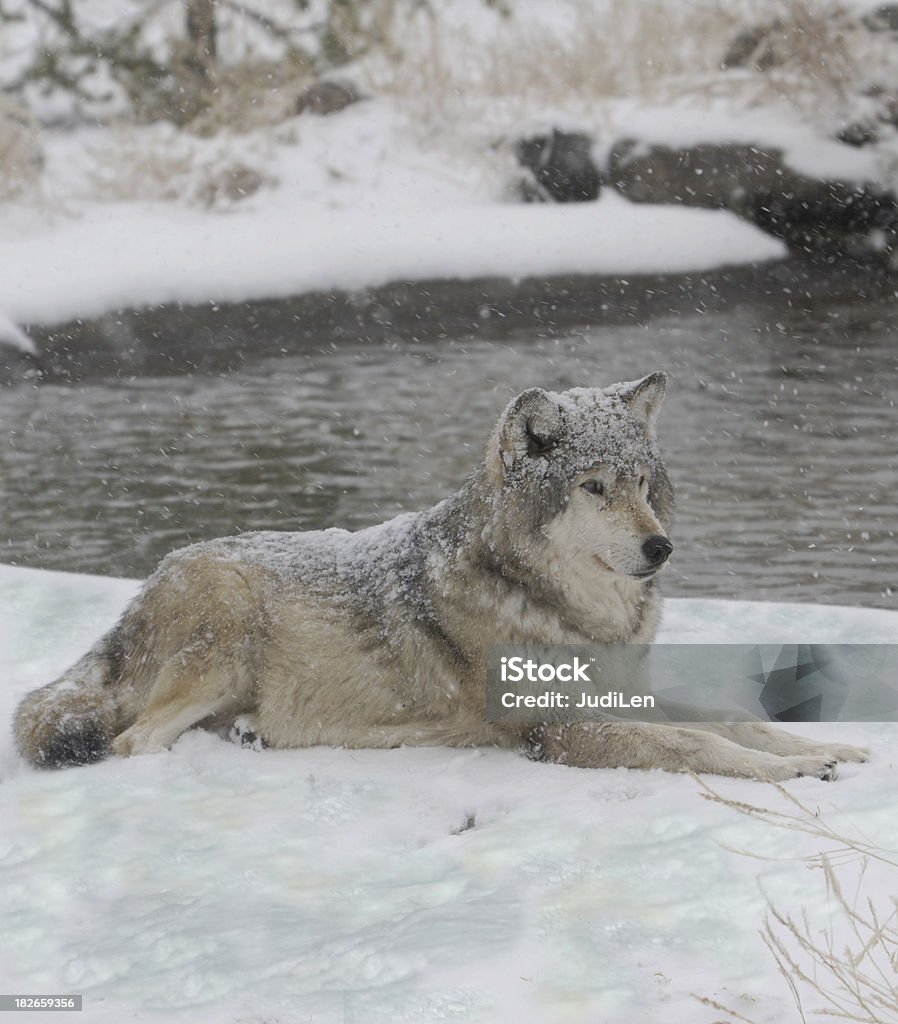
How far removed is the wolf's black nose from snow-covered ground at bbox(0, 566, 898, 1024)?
58 cm

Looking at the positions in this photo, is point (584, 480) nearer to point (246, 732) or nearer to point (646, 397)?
point (646, 397)

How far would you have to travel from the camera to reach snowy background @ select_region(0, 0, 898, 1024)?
2645 mm

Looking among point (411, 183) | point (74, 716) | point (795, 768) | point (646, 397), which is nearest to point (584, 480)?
point (646, 397)

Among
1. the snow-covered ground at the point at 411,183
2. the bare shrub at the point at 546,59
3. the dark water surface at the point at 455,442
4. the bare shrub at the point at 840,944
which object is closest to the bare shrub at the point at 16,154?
the snow-covered ground at the point at 411,183

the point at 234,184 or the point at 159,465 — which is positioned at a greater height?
the point at 234,184

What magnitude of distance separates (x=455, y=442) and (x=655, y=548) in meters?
5.54

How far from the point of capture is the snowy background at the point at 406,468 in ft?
8.68

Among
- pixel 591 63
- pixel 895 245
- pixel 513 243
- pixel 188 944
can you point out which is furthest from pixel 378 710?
pixel 591 63

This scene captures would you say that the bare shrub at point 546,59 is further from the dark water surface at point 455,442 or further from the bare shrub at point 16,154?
the dark water surface at point 455,442

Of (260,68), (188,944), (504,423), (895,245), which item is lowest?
(188,944)

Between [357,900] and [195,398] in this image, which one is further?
[195,398]

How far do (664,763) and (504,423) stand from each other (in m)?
1.05

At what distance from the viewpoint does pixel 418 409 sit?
9789 millimetres

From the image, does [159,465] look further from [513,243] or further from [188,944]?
[188,944]
